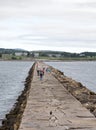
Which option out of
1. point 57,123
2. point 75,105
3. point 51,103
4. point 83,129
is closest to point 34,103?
point 51,103

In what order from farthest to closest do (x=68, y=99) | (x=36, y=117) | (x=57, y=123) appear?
(x=68, y=99) < (x=36, y=117) < (x=57, y=123)

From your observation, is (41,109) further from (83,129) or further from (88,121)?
(83,129)

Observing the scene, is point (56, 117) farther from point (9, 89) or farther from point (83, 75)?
point (83, 75)

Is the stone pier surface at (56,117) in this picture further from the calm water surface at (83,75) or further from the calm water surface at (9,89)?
the calm water surface at (83,75)

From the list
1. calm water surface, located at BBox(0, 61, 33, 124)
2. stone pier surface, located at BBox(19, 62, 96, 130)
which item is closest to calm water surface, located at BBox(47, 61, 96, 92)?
calm water surface, located at BBox(0, 61, 33, 124)

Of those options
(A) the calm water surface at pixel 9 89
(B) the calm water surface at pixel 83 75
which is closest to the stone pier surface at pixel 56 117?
(A) the calm water surface at pixel 9 89

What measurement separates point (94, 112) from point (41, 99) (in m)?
3.87

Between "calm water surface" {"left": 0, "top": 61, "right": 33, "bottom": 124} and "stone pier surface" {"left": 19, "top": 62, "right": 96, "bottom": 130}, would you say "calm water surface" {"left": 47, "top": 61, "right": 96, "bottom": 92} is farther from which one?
"stone pier surface" {"left": 19, "top": 62, "right": 96, "bottom": 130}

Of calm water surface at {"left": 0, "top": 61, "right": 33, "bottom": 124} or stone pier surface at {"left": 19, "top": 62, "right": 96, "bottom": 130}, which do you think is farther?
calm water surface at {"left": 0, "top": 61, "right": 33, "bottom": 124}

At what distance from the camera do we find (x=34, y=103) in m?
14.4

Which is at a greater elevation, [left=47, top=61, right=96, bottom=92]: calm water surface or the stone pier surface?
the stone pier surface

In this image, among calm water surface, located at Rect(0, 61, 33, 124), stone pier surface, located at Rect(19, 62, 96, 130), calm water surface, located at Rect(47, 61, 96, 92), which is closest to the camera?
stone pier surface, located at Rect(19, 62, 96, 130)

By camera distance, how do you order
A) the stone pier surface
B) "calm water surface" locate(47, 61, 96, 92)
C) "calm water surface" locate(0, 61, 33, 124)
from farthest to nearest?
"calm water surface" locate(47, 61, 96, 92) < "calm water surface" locate(0, 61, 33, 124) < the stone pier surface

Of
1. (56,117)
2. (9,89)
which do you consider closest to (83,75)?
(9,89)
